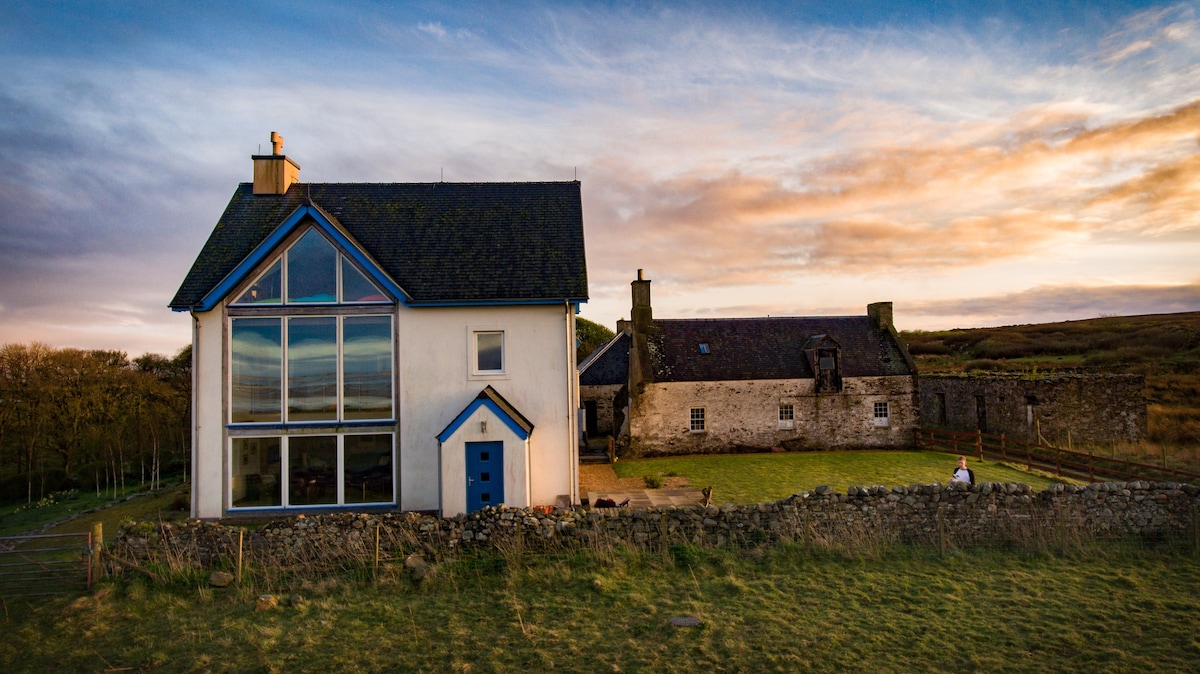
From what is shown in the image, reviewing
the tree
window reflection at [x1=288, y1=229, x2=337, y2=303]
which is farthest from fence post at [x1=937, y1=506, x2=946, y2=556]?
the tree

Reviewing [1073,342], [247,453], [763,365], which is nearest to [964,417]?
[763,365]

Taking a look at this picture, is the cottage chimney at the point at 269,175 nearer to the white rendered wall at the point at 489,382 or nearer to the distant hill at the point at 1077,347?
the white rendered wall at the point at 489,382

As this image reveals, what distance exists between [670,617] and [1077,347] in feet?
220

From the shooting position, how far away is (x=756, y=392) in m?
30.9

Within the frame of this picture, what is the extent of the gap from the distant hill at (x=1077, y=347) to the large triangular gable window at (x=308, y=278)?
4764 cm

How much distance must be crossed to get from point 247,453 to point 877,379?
26291 millimetres

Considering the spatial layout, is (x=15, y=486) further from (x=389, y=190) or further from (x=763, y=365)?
(x=763, y=365)

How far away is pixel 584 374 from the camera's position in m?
35.4

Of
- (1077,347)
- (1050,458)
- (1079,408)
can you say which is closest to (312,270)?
(1050,458)

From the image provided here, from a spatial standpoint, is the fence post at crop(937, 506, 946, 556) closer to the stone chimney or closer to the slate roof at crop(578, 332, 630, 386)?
the stone chimney

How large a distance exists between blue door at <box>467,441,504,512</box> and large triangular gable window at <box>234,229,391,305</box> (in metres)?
5.11

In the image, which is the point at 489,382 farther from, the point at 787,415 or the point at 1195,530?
the point at 787,415

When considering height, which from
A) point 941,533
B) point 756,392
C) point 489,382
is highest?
point 489,382

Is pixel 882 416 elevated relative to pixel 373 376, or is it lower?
lower
